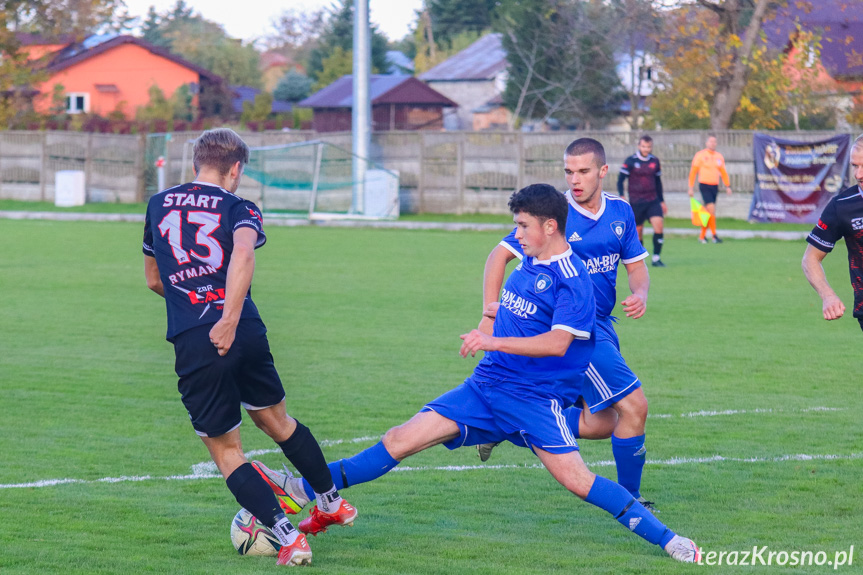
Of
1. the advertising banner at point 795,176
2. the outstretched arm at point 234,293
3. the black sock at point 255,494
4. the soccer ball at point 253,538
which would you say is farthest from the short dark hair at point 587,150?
the advertising banner at point 795,176

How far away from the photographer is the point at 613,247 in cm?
574

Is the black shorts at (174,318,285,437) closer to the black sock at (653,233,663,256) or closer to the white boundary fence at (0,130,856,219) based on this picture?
the black sock at (653,233,663,256)

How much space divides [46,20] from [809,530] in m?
43.6

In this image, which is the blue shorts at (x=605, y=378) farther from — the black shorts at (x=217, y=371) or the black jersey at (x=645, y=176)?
the black jersey at (x=645, y=176)

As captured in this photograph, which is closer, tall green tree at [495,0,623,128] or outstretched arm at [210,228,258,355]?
outstretched arm at [210,228,258,355]

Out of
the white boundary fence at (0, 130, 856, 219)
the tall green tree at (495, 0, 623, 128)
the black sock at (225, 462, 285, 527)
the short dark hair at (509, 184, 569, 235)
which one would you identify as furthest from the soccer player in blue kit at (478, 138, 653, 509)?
the tall green tree at (495, 0, 623, 128)

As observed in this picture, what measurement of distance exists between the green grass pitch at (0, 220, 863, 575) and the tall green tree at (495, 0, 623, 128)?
3614 cm

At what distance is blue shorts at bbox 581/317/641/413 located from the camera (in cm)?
546

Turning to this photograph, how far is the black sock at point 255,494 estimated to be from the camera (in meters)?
4.61

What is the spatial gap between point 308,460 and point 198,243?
1128 millimetres

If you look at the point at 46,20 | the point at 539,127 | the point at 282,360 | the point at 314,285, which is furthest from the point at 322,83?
the point at 282,360

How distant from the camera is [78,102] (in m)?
70.1

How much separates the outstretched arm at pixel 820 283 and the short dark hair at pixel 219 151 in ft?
11.0

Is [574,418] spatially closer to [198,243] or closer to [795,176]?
[198,243]
